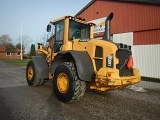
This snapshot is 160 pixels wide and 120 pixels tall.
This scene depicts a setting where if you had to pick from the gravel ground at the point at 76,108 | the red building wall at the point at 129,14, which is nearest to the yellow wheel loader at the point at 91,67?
the gravel ground at the point at 76,108

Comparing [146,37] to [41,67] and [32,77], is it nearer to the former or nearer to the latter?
[41,67]

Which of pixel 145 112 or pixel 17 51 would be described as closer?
pixel 145 112

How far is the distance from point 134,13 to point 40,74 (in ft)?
29.2

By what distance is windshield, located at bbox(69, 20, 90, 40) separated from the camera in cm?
822

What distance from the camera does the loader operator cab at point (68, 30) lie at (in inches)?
320

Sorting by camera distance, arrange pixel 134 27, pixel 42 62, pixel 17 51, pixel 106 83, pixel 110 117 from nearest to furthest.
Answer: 1. pixel 110 117
2. pixel 106 83
3. pixel 42 62
4. pixel 134 27
5. pixel 17 51

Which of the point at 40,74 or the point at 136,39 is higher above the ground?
the point at 136,39

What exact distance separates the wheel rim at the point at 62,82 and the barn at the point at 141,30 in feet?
27.3

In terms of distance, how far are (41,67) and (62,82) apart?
245cm

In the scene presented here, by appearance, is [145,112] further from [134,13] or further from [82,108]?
[134,13]

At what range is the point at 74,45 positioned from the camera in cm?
786

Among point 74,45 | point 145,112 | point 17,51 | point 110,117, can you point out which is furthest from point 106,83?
point 17,51

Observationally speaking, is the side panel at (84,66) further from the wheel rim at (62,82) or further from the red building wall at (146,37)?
the red building wall at (146,37)

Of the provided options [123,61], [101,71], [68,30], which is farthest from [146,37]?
[101,71]
